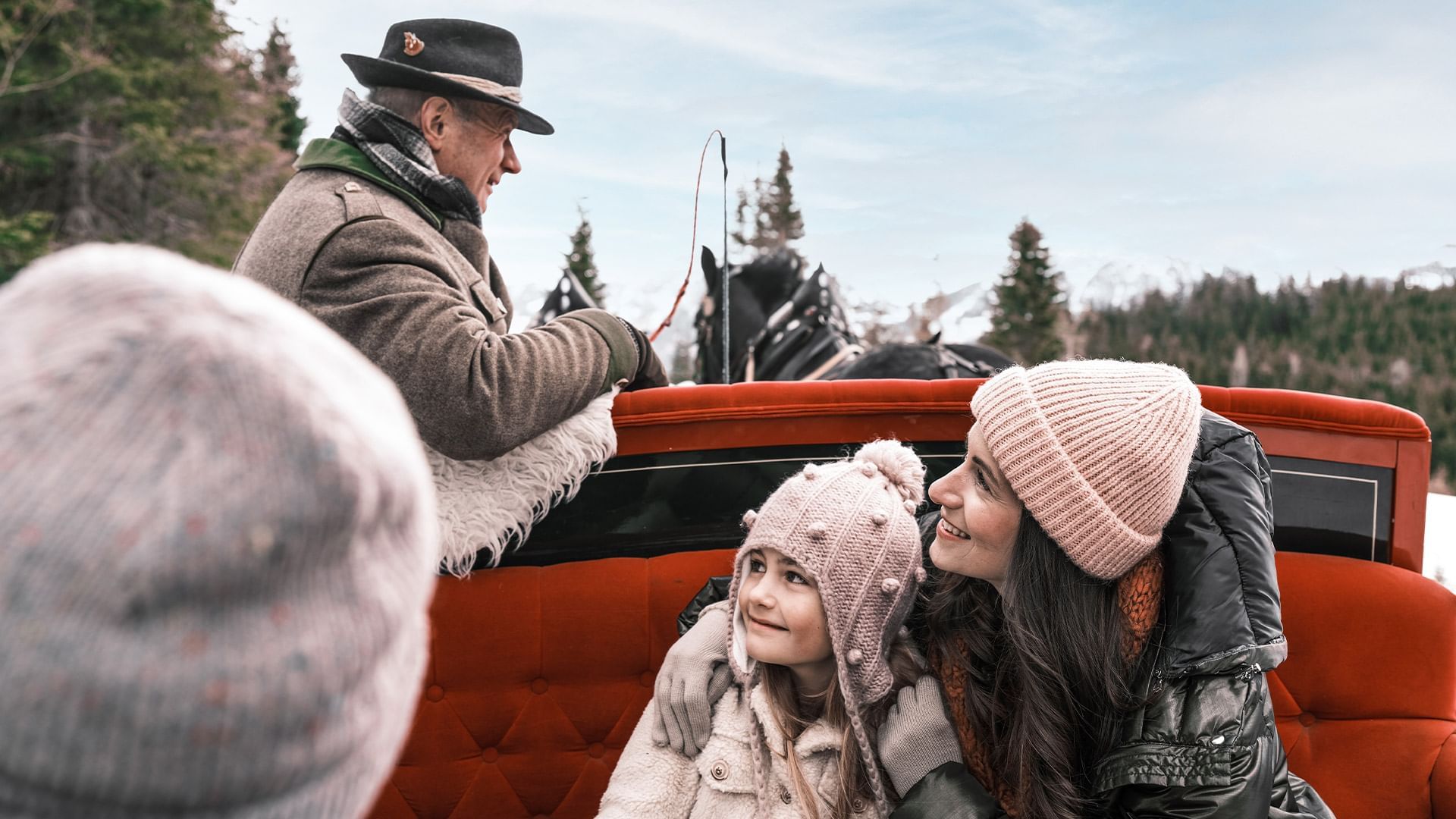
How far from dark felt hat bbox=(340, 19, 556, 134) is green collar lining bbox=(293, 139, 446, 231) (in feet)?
0.69

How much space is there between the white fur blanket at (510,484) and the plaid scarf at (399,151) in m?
0.59

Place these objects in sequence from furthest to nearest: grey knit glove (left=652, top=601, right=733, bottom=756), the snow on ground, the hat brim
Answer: the snow on ground
the hat brim
grey knit glove (left=652, top=601, right=733, bottom=756)

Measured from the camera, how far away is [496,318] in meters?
2.33

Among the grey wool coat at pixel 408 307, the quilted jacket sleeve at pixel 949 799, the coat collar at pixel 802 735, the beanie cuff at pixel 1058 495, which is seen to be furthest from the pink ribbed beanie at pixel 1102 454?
the grey wool coat at pixel 408 307

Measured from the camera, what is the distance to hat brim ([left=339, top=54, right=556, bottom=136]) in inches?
91.6

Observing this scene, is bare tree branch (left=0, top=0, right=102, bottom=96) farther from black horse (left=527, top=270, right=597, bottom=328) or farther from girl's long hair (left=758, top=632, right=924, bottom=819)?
girl's long hair (left=758, top=632, right=924, bottom=819)

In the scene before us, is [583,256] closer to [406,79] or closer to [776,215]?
[776,215]

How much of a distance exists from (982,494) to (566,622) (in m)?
1.13

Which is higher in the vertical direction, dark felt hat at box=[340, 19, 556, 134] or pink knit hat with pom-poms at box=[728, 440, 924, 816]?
dark felt hat at box=[340, 19, 556, 134]

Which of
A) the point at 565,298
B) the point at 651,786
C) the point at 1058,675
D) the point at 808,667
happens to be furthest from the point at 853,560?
the point at 565,298

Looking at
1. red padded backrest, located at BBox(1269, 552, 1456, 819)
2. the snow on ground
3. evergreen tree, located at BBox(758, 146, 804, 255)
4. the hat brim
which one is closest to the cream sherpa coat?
red padded backrest, located at BBox(1269, 552, 1456, 819)

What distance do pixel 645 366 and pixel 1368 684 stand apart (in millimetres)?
1837

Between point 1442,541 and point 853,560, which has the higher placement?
point 853,560

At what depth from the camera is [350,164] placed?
2.21 m
